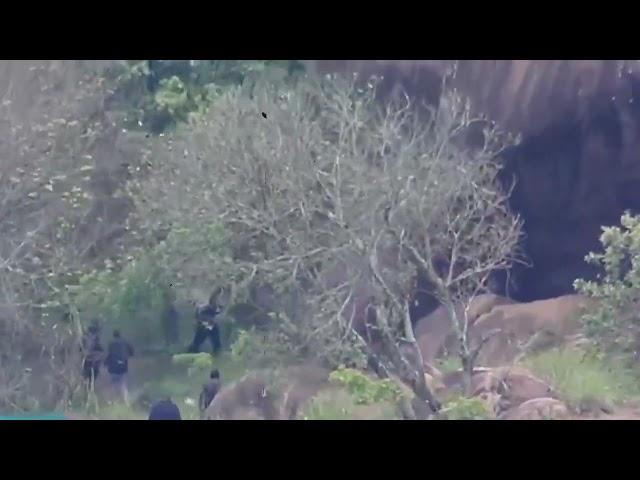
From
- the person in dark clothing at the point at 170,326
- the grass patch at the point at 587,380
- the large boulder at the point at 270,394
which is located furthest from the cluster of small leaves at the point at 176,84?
the grass patch at the point at 587,380

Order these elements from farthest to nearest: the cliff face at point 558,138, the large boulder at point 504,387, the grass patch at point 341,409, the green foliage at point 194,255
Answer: the cliff face at point 558,138, the large boulder at point 504,387, the green foliage at point 194,255, the grass patch at point 341,409

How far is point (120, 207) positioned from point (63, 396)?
142 centimetres

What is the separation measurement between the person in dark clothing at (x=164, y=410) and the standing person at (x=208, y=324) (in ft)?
1.62

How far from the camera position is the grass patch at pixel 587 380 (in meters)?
8.34

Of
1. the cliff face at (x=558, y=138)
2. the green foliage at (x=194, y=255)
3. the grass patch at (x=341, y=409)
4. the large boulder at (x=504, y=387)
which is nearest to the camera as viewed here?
the grass patch at (x=341, y=409)

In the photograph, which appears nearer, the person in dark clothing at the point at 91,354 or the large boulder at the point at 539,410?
the large boulder at the point at 539,410

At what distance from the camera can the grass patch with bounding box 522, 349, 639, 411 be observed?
8.34 metres

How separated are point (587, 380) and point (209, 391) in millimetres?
2676

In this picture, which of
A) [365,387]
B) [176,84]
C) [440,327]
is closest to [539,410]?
[440,327]

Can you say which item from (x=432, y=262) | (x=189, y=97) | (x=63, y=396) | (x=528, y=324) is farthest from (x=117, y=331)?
(x=528, y=324)

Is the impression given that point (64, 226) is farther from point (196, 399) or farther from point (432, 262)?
point (432, 262)

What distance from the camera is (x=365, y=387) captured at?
827 cm

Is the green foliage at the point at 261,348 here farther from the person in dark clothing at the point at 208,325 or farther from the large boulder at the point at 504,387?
the large boulder at the point at 504,387

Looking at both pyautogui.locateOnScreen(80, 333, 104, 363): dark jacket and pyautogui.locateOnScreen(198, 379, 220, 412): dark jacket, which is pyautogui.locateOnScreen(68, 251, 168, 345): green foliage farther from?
pyautogui.locateOnScreen(198, 379, 220, 412): dark jacket
